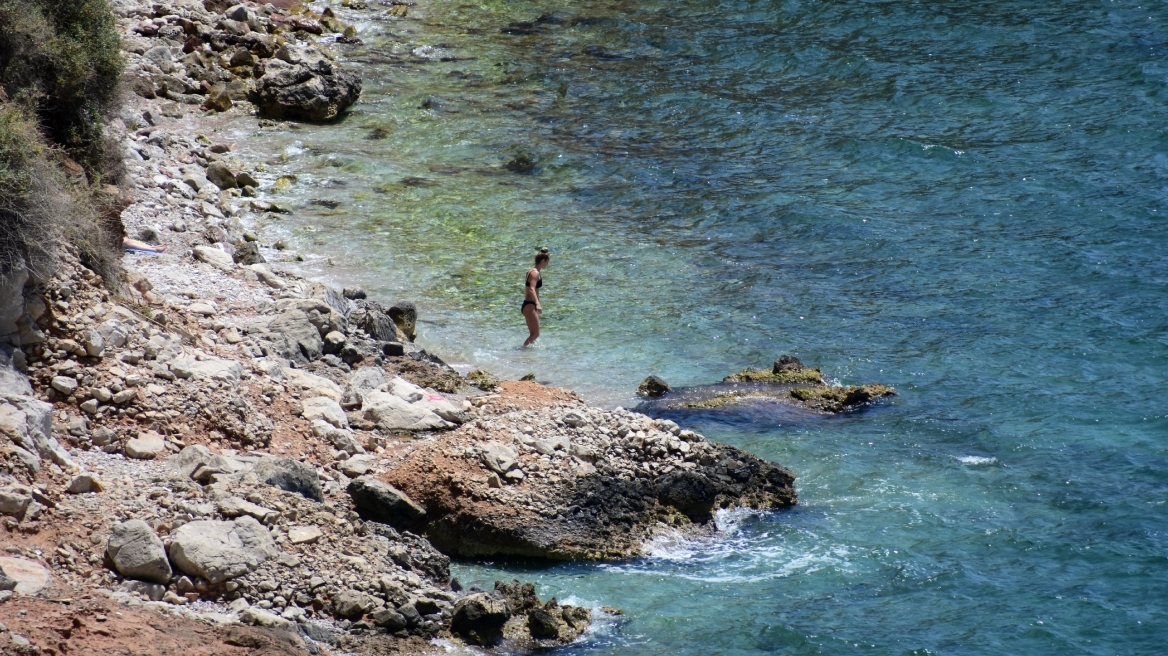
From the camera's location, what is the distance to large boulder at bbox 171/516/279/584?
8.95 metres

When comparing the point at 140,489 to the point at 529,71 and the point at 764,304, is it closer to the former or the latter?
the point at 764,304

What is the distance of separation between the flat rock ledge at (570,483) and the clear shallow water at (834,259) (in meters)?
0.36

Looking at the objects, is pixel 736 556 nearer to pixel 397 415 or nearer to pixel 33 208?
pixel 397 415

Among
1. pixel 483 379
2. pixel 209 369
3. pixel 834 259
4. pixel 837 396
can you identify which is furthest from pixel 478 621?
pixel 834 259

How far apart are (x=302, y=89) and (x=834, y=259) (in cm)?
1210

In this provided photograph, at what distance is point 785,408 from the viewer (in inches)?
603

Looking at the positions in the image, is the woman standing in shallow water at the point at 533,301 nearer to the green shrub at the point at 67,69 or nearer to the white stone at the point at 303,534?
the green shrub at the point at 67,69

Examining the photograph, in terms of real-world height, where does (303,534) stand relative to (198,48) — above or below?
below

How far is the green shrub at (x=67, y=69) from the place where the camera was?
490 inches

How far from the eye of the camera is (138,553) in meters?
8.74

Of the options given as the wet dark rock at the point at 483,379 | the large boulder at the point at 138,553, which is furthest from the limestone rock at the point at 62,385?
the wet dark rock at the point at 483,379

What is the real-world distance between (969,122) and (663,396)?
1381cm

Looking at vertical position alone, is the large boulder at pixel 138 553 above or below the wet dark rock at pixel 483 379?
above

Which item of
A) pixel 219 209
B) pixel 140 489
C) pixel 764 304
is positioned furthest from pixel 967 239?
pixel 140 489
